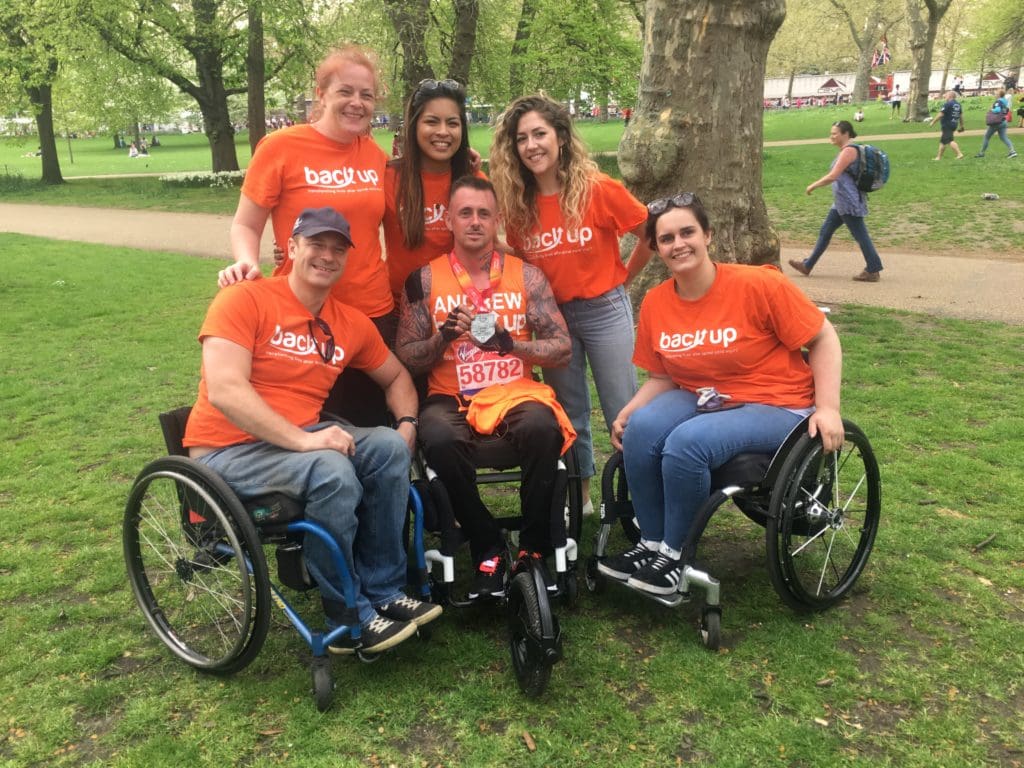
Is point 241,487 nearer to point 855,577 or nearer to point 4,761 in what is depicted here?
point 4,761

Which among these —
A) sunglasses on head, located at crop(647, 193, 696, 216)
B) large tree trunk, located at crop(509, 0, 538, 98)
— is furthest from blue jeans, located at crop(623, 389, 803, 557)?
large tree trunk, located at crop(509, 0, 538, 98)

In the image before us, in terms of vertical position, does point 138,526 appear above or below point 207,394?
below

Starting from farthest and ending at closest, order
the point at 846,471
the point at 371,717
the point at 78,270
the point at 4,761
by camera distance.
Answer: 1. the point at 78,270
2. the point at 846,471
3. the point at 371,717
4. the point at 4,761

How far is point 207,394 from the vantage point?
9.04ft

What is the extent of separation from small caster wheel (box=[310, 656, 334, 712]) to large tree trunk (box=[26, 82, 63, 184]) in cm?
2850

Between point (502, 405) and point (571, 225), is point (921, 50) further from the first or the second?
point (502, 405)

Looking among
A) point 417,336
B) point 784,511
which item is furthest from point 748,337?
point 417,336

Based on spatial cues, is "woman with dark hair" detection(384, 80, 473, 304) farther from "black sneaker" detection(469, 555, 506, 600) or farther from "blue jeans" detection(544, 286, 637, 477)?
"black sneaker" detection(469, 555, 506, 600)

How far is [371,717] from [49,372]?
5.52 meters

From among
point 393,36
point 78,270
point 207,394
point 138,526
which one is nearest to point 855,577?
point 207,394

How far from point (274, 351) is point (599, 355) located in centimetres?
148

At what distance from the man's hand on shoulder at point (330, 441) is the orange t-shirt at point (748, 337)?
4.25 feet

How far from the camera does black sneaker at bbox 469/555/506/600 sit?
296 cm

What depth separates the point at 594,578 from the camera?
3.27 metres
